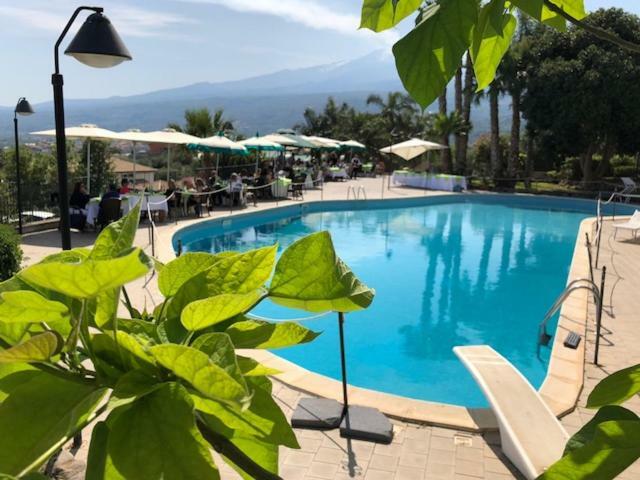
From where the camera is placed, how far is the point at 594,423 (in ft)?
1.63

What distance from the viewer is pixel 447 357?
8.41 m

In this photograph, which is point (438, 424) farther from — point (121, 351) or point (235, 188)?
point (235, 188)

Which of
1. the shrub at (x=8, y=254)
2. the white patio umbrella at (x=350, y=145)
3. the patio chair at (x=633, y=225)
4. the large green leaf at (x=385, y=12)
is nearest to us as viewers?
the large green leaf at (x=385, y=12)

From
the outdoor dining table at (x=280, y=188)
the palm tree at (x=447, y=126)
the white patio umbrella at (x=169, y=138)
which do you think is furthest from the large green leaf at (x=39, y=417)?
the palm tree at (x=447, y=126)

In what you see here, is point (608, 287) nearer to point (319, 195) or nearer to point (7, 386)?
point (7, 386)

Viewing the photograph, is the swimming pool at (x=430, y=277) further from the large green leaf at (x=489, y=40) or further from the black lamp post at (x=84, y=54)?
the large green leaf at (x=489, y=40)

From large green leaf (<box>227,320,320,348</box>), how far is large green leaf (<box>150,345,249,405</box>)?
165mm

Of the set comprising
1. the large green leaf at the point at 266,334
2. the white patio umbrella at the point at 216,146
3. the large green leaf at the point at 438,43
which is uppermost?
the white patio umbrella at the point at 216,146

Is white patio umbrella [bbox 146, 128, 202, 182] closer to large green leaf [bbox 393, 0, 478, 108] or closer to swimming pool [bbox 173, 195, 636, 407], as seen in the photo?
swimming pool [bbox 173, 195, 636, 407]

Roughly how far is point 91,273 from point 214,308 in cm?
14

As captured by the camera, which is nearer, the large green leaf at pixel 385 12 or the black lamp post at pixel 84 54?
the large green leaf at pixel 385 12

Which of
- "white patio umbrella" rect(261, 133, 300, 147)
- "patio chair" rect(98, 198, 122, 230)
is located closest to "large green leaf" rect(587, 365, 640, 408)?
"patio chair" rect(98, 198, 122, 230)

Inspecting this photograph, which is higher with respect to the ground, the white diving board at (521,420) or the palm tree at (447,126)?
the palm tree at (447,126)

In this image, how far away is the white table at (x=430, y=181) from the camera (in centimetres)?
2717
